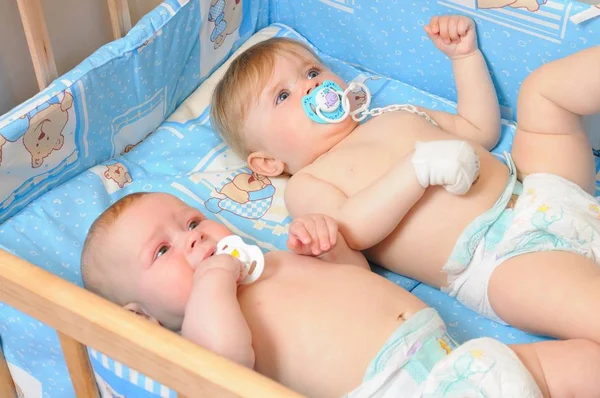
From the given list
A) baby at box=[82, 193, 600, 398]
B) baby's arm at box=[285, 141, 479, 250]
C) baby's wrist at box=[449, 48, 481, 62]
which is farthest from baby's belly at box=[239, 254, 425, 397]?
baby's wrist at box=[449, 48, 481, 62]

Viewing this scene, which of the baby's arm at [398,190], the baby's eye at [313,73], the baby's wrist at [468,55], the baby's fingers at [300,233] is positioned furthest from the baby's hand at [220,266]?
the baby's wrist at [468,55]

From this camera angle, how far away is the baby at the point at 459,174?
108 centimetres

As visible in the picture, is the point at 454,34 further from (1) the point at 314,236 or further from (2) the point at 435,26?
(1) the point at 314,236

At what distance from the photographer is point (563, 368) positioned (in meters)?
0.95

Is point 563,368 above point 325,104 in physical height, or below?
below

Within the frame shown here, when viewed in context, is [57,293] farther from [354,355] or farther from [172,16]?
[172,16]

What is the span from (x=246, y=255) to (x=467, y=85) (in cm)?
56

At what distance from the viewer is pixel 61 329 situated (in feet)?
2.75

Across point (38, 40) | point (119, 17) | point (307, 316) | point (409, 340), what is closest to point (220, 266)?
point (307, 316)

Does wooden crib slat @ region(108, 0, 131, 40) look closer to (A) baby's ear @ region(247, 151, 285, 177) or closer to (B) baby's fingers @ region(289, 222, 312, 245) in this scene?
(A) baby's ear @ region(247, 151, 285, 177)

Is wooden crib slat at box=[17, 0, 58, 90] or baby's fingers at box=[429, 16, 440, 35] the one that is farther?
baby's fingers at box=[429, 16, 440, 35]

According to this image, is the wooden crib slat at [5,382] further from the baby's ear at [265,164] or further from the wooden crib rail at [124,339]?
the baby's ear at [265,164]

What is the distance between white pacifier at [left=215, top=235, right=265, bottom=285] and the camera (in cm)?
103

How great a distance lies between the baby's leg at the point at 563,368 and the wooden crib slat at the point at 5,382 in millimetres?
703
